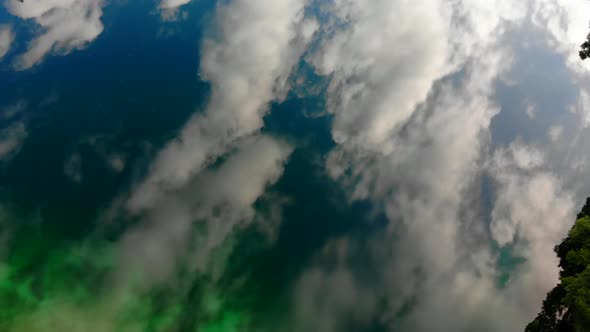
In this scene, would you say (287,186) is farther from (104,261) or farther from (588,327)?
(588,327)

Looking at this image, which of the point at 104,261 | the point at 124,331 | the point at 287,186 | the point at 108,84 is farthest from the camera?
the point at 108,84

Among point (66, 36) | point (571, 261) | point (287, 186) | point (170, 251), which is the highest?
point (66, 36)

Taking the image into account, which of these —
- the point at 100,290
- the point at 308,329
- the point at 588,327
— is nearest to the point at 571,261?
the point at 588,327

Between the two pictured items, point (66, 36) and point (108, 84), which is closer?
point (108, 84)

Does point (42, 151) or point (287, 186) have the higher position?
point (42, 151)

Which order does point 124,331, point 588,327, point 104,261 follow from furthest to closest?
point 104,261, point 124,331, point 588,327

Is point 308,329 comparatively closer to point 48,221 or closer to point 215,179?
point 215,179

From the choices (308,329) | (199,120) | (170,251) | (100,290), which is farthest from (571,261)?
(199,120)
